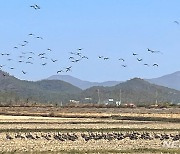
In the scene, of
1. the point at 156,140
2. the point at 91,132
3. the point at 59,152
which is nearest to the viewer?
the point at 59,152

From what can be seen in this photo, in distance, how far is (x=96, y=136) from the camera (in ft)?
136

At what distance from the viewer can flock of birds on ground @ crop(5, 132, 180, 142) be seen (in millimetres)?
40031

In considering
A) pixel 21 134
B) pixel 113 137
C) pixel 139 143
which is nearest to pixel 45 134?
pixel 21 134

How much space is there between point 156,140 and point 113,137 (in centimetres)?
281

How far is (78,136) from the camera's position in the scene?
1634 inches

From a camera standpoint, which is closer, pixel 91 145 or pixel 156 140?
pixel 91 145

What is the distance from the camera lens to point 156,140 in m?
40.3

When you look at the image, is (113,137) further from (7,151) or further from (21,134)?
(7,151)

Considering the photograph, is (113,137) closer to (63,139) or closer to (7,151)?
(63,139)

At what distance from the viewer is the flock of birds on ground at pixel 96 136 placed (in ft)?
131

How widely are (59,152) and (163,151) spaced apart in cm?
550

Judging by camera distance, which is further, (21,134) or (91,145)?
(21,134)

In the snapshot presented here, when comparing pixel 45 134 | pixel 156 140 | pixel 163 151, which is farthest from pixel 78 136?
pixel 163 151

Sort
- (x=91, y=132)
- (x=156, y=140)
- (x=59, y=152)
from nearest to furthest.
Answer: (x=59, y=152), (x=156, y=140), (x=91, y=132)
